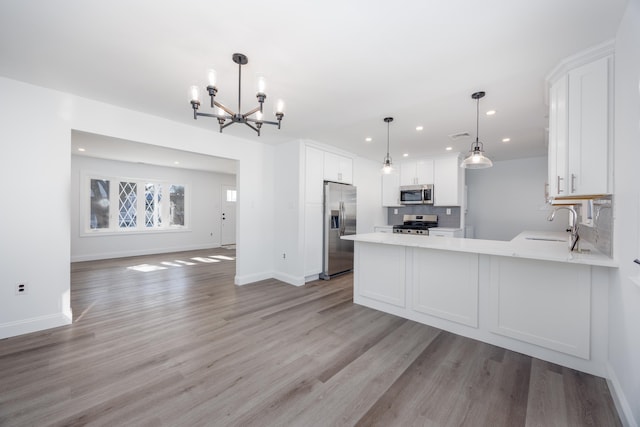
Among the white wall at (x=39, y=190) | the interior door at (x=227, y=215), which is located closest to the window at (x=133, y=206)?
the interior door at (x=227, y=215)

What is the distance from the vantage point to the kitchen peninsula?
1970 millimetres

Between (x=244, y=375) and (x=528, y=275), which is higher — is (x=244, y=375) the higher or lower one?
the lower one

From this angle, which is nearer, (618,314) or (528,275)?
(618,314)

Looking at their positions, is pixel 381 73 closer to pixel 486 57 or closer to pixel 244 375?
pixel 486 57

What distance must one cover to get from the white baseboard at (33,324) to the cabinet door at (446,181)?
5.95 metres

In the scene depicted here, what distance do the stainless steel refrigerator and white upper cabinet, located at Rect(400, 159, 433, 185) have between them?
1549mm

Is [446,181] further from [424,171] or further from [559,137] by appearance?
[559,137]

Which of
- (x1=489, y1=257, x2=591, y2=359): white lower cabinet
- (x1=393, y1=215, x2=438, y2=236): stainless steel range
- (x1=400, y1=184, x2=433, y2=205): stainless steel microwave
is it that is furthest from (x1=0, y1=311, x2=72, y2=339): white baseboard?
(x1=400, y1=184, x2=433, y2=205): stainless steel microwave

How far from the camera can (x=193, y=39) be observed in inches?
73.5

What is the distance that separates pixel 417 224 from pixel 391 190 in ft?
3.19

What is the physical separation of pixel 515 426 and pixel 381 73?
2.61m

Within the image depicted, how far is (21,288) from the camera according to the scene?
256 cm

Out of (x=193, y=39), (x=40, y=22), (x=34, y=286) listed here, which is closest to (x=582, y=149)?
(x=193, y=39)

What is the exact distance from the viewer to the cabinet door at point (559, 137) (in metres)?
2.04
